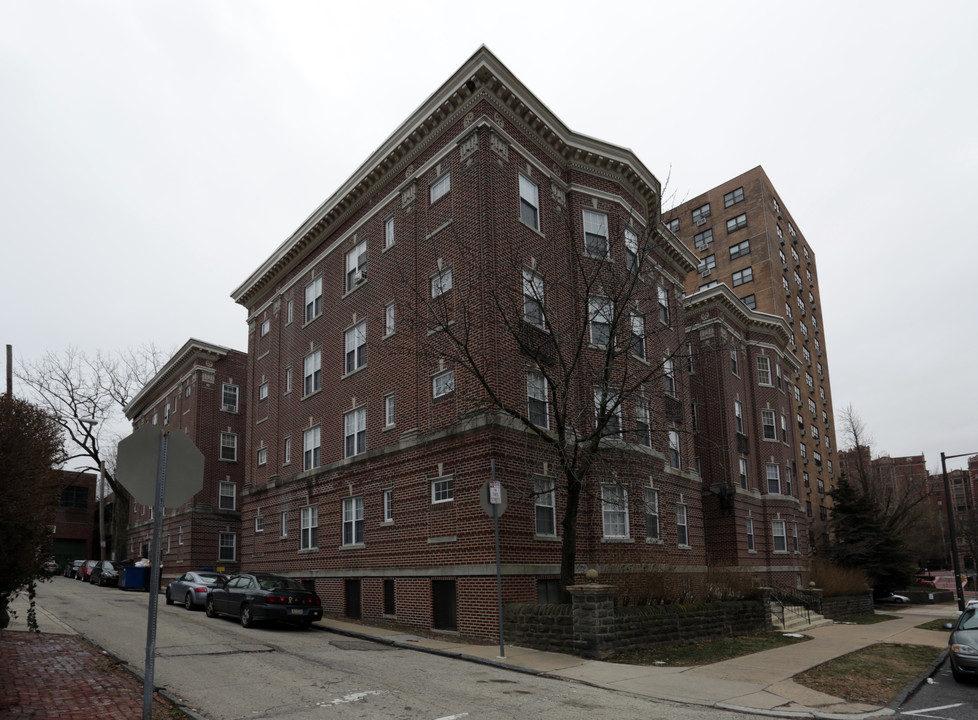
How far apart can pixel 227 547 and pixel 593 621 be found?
31238mm

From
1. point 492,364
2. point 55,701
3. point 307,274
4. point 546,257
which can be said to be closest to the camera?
point 55,701

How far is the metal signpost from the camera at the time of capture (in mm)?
6609

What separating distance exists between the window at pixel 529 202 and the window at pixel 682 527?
1277 cm

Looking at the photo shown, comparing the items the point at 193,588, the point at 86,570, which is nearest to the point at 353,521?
the point at 193,588

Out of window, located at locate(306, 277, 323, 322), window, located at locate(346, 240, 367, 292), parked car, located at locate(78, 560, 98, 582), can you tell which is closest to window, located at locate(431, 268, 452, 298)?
window, located at locate(346, 240, 367, 292)

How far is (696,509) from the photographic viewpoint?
29.2 metres

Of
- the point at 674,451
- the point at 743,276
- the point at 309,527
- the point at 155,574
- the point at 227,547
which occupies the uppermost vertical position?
the point at 743,276

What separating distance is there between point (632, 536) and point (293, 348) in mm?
16269

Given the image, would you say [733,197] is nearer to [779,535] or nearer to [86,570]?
[779,535]

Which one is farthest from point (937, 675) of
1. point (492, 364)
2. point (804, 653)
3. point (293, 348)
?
point (293, 348)

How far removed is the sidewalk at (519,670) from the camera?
29.6 feet

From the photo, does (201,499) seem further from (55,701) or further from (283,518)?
(55,701)

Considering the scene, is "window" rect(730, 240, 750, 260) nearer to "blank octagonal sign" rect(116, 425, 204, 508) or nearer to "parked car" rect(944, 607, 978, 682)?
"parked car" rect(944, 607, 978, 682)

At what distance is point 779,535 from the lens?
37406mm
